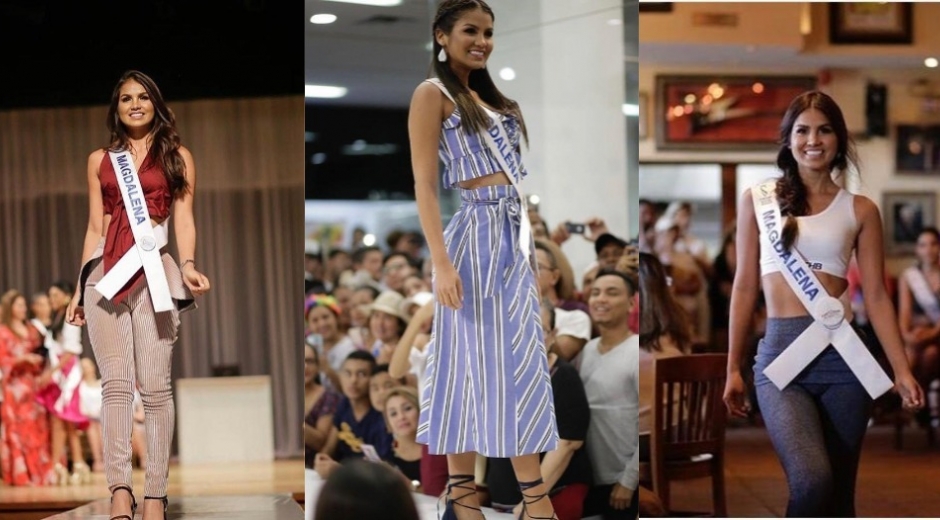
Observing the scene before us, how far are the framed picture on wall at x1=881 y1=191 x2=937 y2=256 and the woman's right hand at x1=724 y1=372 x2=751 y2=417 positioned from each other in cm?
73

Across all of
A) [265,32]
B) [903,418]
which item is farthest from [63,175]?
[903,418]

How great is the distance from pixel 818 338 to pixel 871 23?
4.22 feet

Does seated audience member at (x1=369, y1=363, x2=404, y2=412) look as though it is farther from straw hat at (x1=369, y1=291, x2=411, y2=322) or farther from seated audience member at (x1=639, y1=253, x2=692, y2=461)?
seated audience member at (x1=639, y1=253, x2=692, y2=461)

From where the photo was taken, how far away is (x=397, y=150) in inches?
191

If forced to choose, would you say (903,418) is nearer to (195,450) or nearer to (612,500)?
(612,500)

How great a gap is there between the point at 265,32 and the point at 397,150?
44.3 inches

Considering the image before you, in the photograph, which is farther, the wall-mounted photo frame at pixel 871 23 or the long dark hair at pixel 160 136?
the wall-mounted photo frame at pixel 871 23

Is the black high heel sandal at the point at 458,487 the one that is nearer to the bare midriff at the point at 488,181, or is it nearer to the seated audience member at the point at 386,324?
the seated audience member at the point at 386,324

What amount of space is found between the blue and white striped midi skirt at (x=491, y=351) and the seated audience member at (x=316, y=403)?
82cm

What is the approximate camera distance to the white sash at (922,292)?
16.1 feet

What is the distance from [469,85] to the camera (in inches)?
169

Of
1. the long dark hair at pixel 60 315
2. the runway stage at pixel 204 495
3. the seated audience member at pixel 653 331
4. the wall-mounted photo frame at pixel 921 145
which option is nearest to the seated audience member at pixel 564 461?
the seated audience member at pixel 653 331

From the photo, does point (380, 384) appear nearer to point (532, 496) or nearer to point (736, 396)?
point (532, 496)

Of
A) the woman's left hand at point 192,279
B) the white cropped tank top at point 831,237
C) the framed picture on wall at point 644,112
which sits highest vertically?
the framed picture on wall at point 644,112
